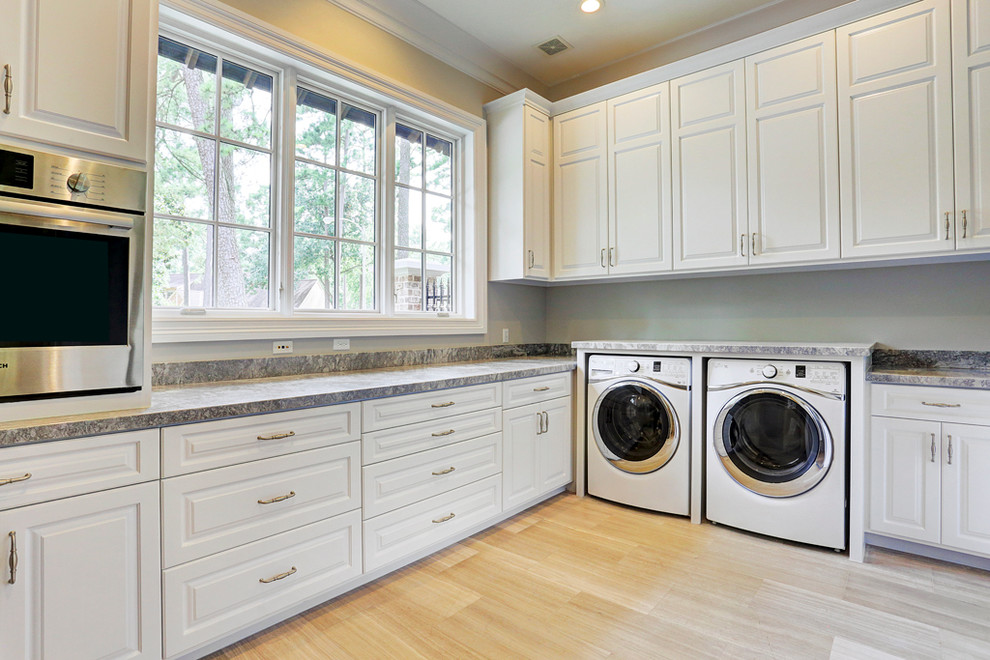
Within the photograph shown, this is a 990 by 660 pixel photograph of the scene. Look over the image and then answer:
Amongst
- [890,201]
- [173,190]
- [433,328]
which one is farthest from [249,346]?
[890,201]

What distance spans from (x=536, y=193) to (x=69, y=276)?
274cm

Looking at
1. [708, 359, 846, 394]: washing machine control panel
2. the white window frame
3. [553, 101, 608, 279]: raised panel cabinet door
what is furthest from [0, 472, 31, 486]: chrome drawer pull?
[553, 101, 608, 279]: raised panel cabinet door

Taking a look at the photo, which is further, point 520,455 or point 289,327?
point 520,455

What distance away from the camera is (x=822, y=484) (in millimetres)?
2504

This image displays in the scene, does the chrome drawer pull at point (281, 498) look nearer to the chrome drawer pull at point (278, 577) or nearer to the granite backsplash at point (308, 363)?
the chrome drawer pull at point (278, 577)

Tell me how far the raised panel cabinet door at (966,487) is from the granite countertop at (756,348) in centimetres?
51

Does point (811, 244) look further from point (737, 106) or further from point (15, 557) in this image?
point (15, 557)

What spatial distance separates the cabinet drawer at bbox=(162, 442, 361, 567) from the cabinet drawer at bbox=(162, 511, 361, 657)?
0.04 metres

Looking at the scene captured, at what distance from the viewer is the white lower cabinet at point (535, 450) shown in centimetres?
282

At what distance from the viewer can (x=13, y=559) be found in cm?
129

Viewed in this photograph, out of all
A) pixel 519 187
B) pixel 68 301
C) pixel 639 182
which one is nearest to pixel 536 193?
pixel 519 187

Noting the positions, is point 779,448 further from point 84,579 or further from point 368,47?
point 368,47

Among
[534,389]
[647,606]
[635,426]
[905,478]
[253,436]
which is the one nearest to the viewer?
[253,436]

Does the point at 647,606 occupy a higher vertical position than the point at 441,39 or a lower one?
lower
